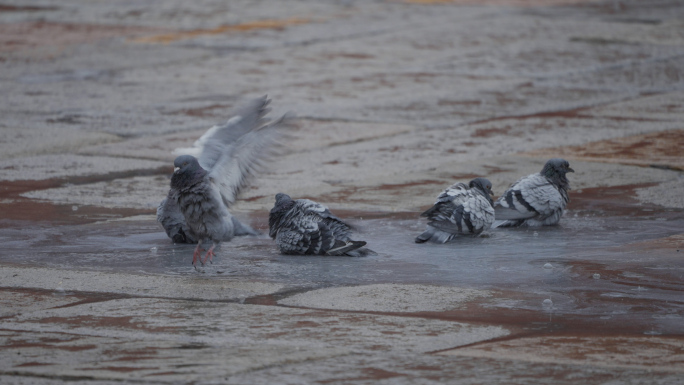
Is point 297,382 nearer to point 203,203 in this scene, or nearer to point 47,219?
point 203,203

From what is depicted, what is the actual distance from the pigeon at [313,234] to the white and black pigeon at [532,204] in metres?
1.43

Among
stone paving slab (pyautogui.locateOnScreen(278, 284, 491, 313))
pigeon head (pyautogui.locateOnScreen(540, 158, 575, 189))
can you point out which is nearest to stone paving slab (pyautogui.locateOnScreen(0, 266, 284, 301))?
stone paving slab (pyautogui.locateOnScreen(278, 284, 491, 313))

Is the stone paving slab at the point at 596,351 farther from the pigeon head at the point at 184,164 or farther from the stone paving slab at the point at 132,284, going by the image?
the pigeon head at the point at 184,164

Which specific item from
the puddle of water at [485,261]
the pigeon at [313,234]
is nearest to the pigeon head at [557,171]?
the puddle of water at [485,261]

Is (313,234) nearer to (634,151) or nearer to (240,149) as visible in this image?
(240,149)

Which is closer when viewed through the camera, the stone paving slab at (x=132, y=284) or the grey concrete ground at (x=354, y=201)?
the grey concrete ground at (x=354, y=201)

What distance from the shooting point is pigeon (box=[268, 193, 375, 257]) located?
714 centimetres

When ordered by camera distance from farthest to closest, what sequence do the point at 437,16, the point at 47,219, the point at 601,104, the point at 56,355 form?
the point at 437,16, the point at 601,104, the point at 47,219, the point at 56,355

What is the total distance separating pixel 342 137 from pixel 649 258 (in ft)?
18.1

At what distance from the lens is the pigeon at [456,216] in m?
7.60

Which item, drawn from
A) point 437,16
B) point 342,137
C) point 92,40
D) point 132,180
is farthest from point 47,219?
point 437,16

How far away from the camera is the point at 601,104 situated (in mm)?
14047

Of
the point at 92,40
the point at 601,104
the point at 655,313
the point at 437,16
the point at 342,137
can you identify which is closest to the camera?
the point at 655,313

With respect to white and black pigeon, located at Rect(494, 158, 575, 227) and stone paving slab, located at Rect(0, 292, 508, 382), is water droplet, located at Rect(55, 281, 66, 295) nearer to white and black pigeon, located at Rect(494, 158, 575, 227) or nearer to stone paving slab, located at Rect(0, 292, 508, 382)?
stone paving slab, located at Rect(0, 292, 508, 382)
